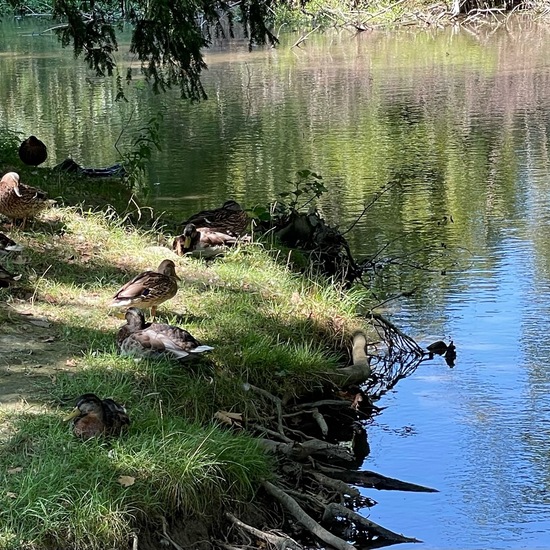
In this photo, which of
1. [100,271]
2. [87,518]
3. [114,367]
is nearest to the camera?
[87,518]

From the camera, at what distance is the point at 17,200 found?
8914mm

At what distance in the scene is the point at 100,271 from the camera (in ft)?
27.9

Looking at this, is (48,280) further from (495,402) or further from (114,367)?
(495,402)

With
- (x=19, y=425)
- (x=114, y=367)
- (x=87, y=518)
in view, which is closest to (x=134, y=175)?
(x=114, y=367)

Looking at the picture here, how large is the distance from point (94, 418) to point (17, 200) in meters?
3.98

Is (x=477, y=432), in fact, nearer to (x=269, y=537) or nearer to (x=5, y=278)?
(x=269, y=537)

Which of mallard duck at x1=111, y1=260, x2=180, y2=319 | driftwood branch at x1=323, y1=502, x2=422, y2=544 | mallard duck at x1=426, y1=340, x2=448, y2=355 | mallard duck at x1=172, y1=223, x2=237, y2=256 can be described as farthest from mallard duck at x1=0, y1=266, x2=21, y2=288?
mallard duck at x1=426, y1=340, x2=448, y2=355

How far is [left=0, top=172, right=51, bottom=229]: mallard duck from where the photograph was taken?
8828mm

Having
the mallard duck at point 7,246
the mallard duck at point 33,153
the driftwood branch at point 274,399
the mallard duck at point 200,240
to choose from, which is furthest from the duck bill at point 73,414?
the mallard duck at point 33,153

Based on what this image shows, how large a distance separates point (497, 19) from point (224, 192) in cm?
2904

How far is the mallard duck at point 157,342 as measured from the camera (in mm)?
6473

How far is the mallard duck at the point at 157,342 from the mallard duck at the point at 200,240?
2497mm

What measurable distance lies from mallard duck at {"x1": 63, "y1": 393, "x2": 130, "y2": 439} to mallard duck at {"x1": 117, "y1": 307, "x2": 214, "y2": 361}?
3.31ft

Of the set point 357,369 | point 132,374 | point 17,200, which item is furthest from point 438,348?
point 17,200
